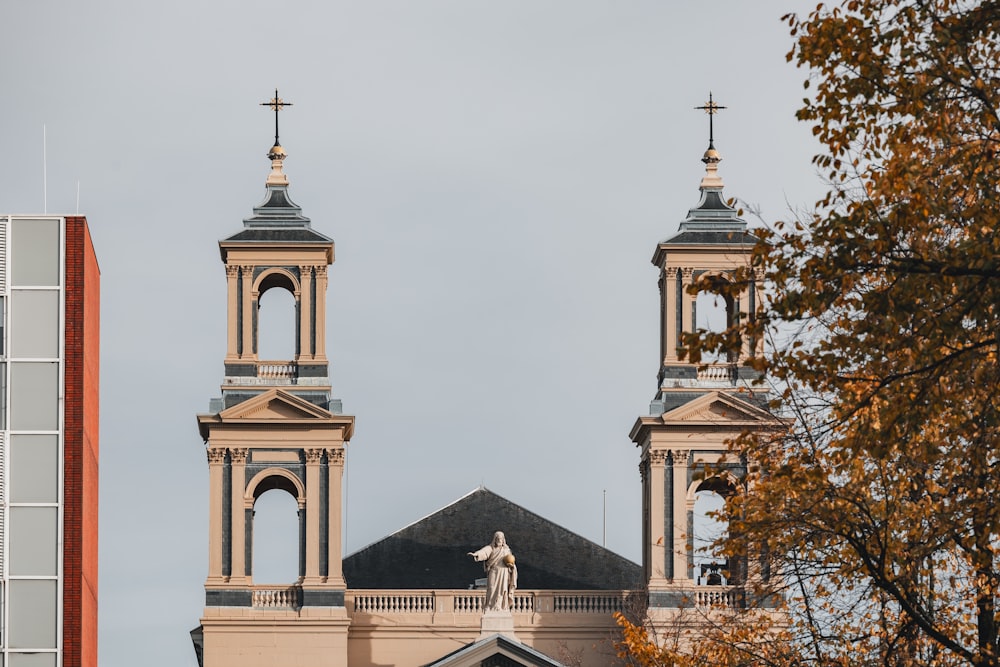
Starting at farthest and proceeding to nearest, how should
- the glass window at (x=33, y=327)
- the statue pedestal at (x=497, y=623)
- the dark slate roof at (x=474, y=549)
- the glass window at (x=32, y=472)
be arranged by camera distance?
1. the dark slate roof at (x=474, y=549)
2. the glass window at (x=33, y=327)
3. the glass window at (x=32, y=472)
4. the statue pedestal at (x=497, y=623)

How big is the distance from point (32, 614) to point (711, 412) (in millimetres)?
17539

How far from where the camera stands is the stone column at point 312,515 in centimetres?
7212

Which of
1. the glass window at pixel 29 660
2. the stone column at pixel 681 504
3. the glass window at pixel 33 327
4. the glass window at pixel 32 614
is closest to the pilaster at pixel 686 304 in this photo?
the stone column at pixel 681 504

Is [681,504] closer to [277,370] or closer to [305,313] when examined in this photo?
[305,313]

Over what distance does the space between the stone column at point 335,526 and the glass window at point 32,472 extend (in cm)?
693

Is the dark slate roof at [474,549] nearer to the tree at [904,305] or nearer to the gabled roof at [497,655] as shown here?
the gabled roof at [497,655]

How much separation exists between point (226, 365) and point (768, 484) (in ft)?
127

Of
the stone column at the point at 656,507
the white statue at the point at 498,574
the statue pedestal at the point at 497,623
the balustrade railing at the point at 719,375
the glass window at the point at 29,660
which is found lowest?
the glass window at the point at 29,660

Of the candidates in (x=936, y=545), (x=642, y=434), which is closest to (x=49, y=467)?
(x=642, y=434)

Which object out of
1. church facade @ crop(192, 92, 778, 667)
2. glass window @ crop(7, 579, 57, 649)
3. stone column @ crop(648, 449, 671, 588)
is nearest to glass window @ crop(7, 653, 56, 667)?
glass window @ crop(7, 579, 57, 649)

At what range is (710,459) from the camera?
71750mm

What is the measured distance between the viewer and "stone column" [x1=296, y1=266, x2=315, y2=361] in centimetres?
7294

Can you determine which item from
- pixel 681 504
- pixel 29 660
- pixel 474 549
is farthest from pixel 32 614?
pixel 681 504

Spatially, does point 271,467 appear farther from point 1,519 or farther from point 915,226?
point 915,226
